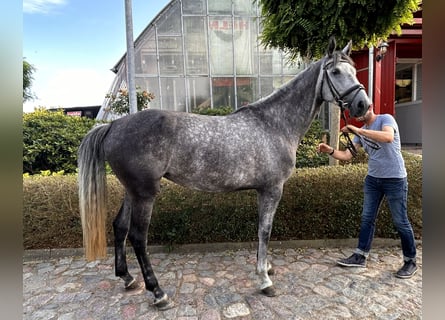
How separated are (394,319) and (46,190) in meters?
4.00

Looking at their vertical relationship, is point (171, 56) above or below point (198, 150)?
above

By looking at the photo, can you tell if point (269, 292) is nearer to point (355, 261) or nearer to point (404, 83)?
point (355, 261)

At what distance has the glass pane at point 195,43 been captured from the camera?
1130 centimetres

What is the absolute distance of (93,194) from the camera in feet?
7.57

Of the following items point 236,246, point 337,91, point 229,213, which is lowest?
point 236,246

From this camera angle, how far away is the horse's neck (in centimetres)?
249

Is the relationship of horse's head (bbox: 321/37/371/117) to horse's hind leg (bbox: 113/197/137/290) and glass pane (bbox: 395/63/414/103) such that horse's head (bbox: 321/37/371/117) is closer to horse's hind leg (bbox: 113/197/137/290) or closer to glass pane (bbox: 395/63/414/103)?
horse's hind leg (bbox: 113/197/137/290)

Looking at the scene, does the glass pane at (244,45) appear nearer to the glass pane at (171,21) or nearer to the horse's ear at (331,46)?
the glass pane at (171,21)

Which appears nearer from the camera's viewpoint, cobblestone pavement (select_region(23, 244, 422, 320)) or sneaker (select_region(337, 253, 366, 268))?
cobblestone pavement (select_region(23, 244, 422, 320))

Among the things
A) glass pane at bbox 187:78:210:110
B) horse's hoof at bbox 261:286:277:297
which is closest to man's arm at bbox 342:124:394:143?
horse's hoof at bbox 261:286:277:297

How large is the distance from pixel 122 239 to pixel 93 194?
59 centimetres

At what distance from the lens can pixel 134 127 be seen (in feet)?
7.38

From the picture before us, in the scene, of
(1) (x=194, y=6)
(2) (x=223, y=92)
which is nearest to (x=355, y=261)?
(2) (x=223, y=92)

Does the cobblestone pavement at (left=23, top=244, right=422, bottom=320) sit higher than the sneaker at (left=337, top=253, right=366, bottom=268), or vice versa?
the sneaker at (left=337, top=253, right=366, bottom=268)
